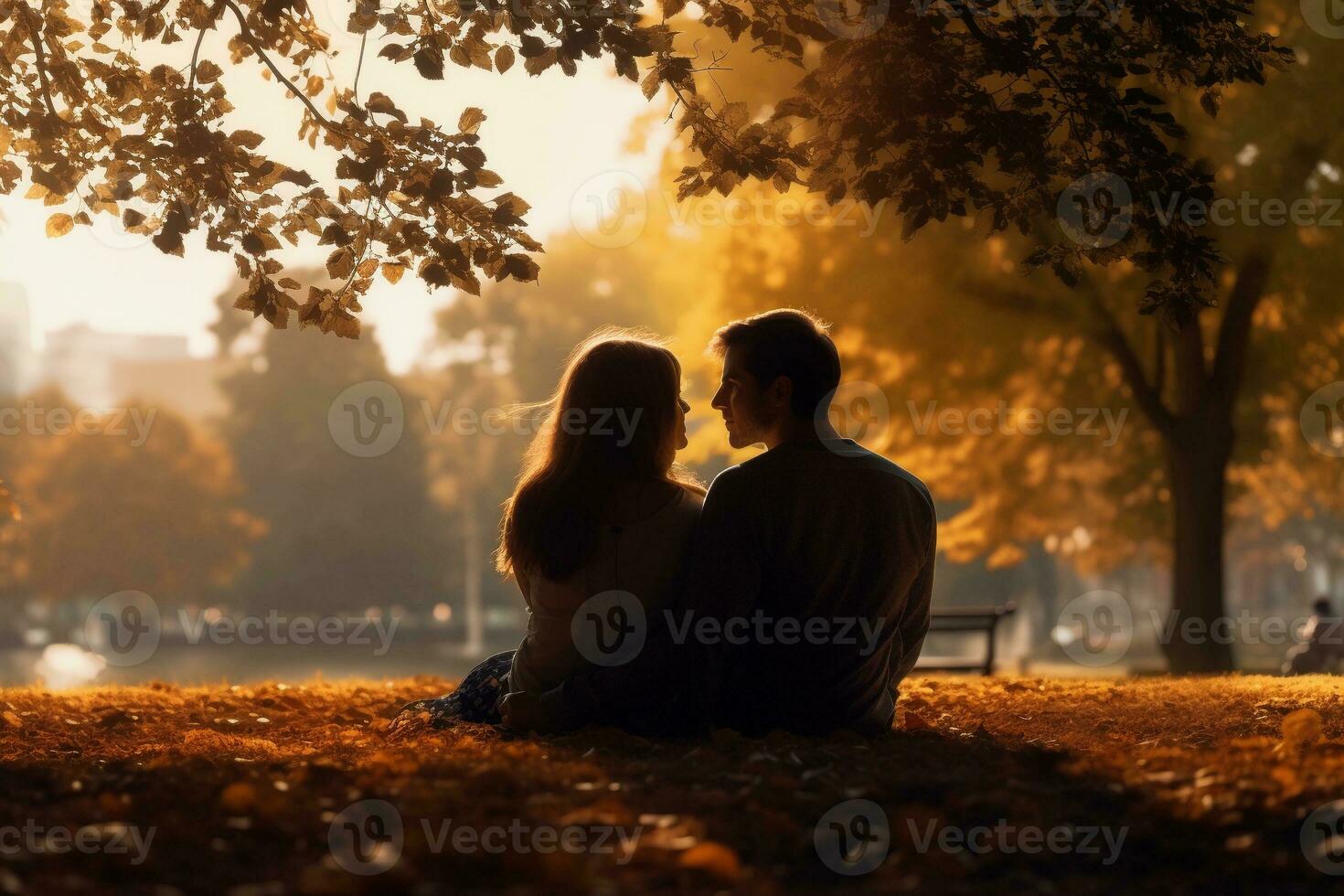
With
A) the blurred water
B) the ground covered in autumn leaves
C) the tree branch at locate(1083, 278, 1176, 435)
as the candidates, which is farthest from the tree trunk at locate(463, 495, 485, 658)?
the ground covered in autumn leaves

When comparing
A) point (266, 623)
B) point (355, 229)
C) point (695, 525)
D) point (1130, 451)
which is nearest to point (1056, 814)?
point (695, 525)

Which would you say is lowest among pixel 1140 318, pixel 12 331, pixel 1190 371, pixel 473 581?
pixel 473 581

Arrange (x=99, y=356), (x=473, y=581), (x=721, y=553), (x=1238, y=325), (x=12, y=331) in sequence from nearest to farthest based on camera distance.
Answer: (x=721, y=553), (x=1238, y=325), (x=473, y=581), (x=12, y=331), (x=99, y=356)

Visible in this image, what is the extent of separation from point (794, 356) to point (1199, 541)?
428 inches

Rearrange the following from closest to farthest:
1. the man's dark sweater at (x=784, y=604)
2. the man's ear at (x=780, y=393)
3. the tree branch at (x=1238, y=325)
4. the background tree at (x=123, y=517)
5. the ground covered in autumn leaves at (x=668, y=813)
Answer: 1. the ground covered in autumn leaves at (x=668, y=813)
2. the man's dark sweater at (x=784, y=604)
3. the man's ear at (x=780, y=393)
4. the tree branch at (x=1238, y=325)
5. the background tree at (x=123, y=517)

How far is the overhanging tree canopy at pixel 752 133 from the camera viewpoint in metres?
5.52

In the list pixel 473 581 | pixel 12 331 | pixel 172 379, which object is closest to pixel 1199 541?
pixel 473 581

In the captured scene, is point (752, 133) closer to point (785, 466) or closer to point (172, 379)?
point (785, 466)

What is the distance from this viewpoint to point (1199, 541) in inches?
561

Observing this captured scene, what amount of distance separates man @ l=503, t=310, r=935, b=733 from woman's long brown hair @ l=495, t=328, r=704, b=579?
0.25 m

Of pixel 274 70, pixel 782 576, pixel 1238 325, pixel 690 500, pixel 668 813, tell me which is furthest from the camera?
pixel 1238 325

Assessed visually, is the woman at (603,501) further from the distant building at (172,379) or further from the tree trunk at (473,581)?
the distant building at (172,379)

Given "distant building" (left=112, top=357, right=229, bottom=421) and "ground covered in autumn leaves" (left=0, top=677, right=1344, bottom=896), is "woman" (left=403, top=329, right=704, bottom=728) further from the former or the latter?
"distant building" (left=112, top=357, right=229, bottom=421)

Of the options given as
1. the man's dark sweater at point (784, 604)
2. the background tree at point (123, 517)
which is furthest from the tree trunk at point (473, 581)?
the man's dark sweater at point (784, 604)
